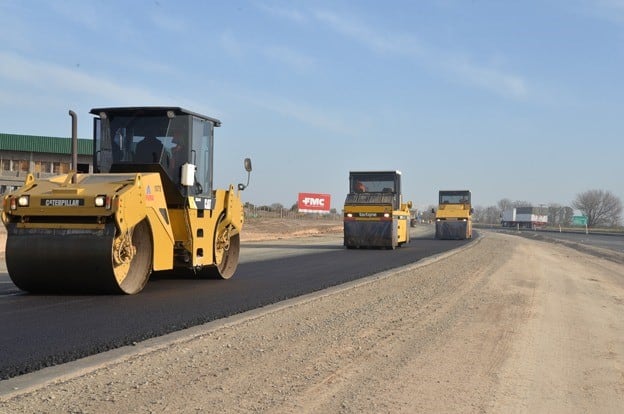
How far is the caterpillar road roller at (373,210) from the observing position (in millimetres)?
24234

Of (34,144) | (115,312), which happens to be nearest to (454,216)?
(115,312)

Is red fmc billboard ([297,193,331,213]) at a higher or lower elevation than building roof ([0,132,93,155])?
lower

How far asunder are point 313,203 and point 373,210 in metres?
57.0

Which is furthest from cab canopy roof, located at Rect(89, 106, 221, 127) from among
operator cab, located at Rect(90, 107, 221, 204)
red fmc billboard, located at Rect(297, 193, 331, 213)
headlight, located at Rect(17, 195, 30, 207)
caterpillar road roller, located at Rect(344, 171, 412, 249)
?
red fmc billboard, located at Rect(297, 193, 331, 213)

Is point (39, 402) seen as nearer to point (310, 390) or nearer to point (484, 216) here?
point (310, 390)

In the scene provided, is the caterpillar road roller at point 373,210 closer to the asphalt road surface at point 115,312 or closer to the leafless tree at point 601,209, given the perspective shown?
the asphalt road surface at point 115,312

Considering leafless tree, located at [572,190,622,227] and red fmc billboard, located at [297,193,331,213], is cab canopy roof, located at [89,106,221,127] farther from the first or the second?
leafless tree, located at [572,190,622,227]

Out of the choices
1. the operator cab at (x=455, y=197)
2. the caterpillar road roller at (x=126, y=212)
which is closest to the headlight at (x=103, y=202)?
the caterpillar road roller at (x=126, y=212)

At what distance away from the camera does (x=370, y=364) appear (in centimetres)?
522

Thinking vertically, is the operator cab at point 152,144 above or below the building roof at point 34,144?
below

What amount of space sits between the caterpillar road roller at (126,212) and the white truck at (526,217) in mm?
99937

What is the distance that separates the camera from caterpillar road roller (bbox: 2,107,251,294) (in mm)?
8086

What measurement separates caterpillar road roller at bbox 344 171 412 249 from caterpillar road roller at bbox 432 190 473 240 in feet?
45.2

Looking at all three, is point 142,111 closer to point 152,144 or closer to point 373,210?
point 152,144
